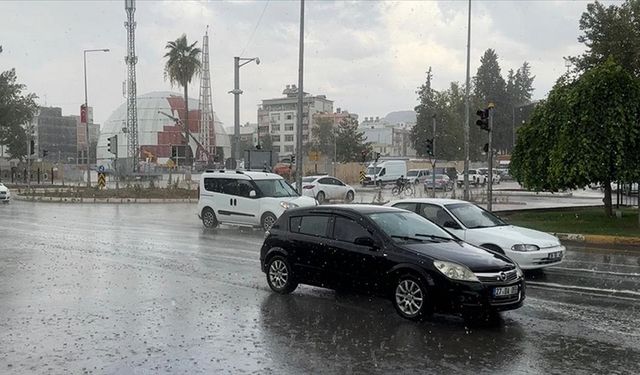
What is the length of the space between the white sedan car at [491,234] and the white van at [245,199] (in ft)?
23.9

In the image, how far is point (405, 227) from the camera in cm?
870

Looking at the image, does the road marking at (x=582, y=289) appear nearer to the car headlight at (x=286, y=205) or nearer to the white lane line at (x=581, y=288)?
the white lane line at (x=581, y=288)

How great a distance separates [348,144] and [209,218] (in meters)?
63.1

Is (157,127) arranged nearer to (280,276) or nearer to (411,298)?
(280,276)

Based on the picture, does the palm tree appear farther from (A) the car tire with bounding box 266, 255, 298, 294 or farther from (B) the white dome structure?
(A) the car tire with bounding box 266, 255, 298, 294

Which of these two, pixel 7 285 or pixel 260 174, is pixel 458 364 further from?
pixel 260 174

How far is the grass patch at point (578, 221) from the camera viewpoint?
1806 cm

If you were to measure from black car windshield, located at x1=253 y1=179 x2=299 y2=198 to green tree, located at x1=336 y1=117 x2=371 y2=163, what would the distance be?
61382mm

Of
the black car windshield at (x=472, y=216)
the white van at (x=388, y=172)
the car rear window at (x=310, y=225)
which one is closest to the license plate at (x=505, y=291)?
the car rear window at (x=310, y=225)

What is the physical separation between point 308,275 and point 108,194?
31684 mm

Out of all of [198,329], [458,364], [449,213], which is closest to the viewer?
[458,364]

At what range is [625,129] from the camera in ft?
59.0

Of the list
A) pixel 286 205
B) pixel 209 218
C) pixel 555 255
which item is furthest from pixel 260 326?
pixel 209 218

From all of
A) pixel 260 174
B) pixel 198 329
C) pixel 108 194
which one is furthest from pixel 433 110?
pixel 198 329
